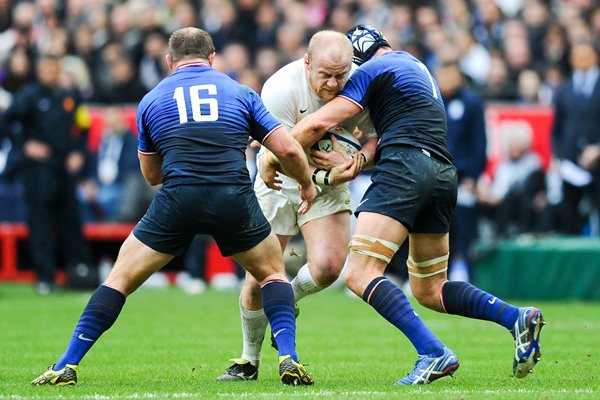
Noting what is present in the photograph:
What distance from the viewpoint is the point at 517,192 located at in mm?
17781

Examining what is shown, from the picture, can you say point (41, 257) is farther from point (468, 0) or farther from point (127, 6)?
point (468, 0)

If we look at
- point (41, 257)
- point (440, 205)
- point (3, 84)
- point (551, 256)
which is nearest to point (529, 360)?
point (440, 205)

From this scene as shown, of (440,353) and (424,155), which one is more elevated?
(424,155)

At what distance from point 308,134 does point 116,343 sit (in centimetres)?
375

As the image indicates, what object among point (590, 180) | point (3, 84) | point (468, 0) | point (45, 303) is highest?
point (468, 0)

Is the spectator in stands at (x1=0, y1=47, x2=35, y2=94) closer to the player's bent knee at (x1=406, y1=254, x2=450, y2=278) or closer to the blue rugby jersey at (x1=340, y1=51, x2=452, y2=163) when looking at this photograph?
the blue rugby jersey at (x1=340, y1=51, x2=452, y2=163)

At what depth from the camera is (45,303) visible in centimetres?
1512

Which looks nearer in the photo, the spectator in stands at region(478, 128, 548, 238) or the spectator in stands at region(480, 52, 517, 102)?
the spectator in stands at region(478, 128, 548, 238)

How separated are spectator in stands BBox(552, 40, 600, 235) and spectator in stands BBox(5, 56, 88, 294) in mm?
6555

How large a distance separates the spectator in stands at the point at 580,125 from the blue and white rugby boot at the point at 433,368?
9074mm

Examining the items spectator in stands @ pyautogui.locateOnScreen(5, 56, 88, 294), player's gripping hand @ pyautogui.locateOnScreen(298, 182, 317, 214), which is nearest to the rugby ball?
player's gripping hand @ pyautogui.locateOnScreen(298, 182, 317, 214)

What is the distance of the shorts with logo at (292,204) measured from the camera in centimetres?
881

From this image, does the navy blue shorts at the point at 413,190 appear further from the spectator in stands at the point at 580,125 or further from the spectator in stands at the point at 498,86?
the spectator in stands at the point at 498,86

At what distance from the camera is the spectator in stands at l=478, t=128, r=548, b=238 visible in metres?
17.6
